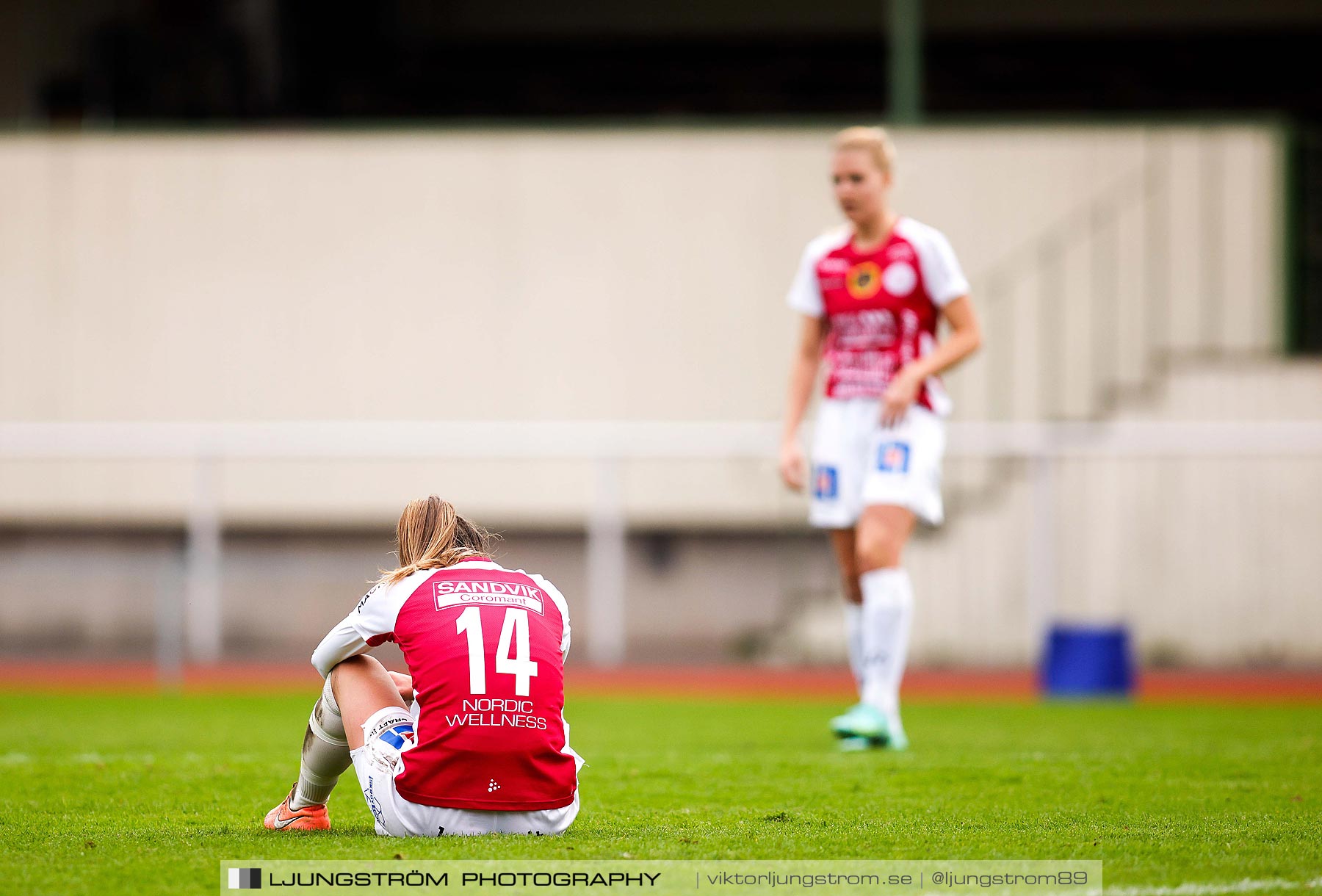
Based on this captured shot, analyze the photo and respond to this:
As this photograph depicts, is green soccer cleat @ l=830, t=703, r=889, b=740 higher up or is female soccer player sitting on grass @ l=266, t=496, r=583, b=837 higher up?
female soccer player sitting on grass @ l=266, t=496, r=583, b=837

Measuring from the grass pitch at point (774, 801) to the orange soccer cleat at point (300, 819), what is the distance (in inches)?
2.4

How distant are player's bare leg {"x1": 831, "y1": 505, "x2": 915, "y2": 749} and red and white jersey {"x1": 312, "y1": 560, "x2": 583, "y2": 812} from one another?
2.51m

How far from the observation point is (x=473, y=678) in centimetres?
372

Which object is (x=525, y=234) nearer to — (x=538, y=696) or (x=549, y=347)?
(x=549, y=347)

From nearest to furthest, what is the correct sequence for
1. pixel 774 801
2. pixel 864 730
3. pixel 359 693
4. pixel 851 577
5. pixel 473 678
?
pixel 473 678, pixel 359 693, pixel 774 801, pixel 864 730, pixel 851 577

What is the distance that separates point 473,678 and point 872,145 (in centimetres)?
323

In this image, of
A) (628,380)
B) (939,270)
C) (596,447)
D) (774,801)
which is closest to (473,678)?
(774,801)

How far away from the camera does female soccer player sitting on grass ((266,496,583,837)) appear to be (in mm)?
3732

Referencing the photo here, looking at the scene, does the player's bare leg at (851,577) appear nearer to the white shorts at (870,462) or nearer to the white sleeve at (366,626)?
the white shorts at (870,462)

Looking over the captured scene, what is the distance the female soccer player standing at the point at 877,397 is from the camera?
20.3ft

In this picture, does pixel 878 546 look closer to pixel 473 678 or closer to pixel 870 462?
pixel 870 462

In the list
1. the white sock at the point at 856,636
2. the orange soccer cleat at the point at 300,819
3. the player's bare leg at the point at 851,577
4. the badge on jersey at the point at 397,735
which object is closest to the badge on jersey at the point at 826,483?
the player's bare leg at the point at 851,577

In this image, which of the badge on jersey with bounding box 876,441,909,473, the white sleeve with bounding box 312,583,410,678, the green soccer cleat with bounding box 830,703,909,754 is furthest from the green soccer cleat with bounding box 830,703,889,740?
the white sleeve with bounding box 312,583,410,678

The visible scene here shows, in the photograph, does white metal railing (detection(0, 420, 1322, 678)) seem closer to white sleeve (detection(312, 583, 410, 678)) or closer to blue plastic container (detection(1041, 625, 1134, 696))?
blue plastic container (detection(1041, 625, 1134, 696))
